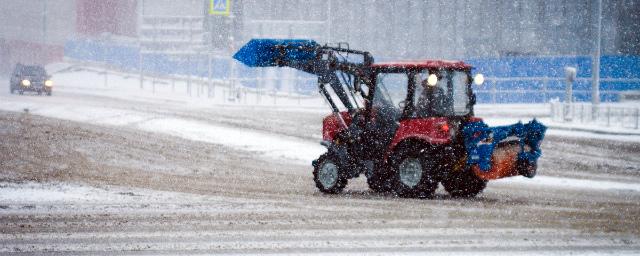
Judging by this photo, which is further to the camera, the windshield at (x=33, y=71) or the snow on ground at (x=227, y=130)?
the windshield at (x=33, y=71)

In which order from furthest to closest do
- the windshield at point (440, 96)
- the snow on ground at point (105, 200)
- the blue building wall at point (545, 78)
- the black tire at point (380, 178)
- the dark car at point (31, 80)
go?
the dark car at point (31, 80) → the blue building wall at point (545, 78) → the black tire at point (380, 178) → the windshield at point (440, 96) → the snow on ground at point (105, 200)

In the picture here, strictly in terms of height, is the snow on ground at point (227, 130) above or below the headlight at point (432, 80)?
below

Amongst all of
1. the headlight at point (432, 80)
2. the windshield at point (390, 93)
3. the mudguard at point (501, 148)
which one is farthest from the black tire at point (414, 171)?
the headlight at point (432, 80)

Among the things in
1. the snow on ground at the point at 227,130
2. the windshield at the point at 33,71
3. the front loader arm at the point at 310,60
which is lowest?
the snow on ground at the point at 227,130

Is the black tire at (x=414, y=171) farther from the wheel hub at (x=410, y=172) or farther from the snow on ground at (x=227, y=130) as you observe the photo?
the snow on ground at (x=227, y=130)

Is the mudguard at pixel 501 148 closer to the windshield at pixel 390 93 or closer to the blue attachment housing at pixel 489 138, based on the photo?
the blue attachment housing at pixel 489 138

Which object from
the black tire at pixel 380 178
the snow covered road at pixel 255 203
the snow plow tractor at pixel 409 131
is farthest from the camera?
the black tire at pixel 380 178

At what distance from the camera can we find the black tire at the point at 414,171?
14.6 m

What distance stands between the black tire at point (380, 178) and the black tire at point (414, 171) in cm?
29

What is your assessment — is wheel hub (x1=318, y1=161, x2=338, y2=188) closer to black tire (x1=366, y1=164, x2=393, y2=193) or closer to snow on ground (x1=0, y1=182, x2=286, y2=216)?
black tire (x1=366, y1=164, x2=393, y2=193)

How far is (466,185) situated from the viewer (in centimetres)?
1570

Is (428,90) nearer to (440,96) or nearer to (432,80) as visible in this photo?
(440,96)

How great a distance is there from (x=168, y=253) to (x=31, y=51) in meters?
70.4

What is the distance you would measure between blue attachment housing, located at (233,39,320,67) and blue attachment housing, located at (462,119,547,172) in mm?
2870
